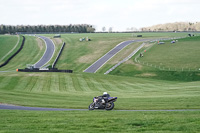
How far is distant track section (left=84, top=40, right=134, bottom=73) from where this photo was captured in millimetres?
97075

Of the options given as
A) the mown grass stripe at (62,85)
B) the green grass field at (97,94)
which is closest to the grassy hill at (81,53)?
the green grass field at (97,94)

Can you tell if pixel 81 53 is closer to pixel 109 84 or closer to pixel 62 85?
pixel 109 84

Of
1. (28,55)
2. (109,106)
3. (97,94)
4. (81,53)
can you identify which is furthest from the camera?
(28,55)

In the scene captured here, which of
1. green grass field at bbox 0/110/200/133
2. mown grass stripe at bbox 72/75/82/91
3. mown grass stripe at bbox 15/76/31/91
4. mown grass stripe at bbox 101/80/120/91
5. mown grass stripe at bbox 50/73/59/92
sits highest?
green grass field at bbox 0/110/200/133

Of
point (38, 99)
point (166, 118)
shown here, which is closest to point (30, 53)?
point (38, 99)

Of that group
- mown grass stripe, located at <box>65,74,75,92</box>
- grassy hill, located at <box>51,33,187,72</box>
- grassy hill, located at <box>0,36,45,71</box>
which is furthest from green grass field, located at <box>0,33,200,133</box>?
grassy hill, located at <box>0,36,45,71</box>

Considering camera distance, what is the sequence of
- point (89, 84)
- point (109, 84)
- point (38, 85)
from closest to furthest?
1. point (38, 85)
2. point (89, 84)
3. point (109, 84)

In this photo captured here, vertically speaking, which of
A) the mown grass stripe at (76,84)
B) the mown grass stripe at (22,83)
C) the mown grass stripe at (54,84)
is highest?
the mown grass stripe at (22,83)

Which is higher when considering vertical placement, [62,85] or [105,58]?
[62,85]

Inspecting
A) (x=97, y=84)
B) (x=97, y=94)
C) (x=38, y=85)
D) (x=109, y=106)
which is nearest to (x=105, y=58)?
(x=97, y=84)

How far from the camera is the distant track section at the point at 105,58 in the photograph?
318 feet

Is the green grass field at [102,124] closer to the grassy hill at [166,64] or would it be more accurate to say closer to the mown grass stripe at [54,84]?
the mown grass stripe at [54,84]

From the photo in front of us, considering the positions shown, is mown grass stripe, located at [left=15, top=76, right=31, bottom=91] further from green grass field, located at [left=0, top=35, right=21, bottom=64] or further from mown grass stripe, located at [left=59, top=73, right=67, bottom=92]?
green grass field, located at [left=0, top=35, right=21, bottom=64]

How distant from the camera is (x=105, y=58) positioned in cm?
11062
